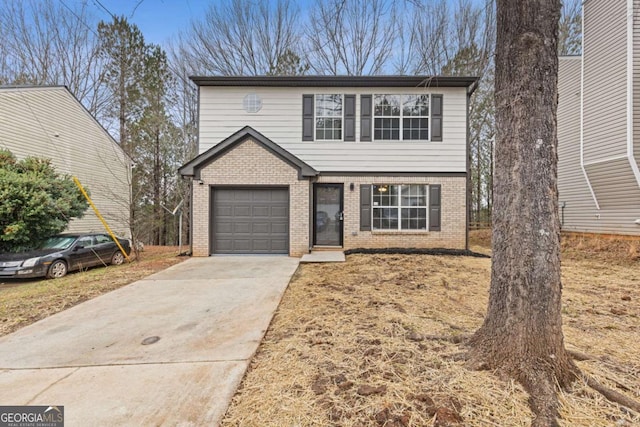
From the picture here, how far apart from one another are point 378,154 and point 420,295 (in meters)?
5.96

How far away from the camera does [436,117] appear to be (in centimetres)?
962

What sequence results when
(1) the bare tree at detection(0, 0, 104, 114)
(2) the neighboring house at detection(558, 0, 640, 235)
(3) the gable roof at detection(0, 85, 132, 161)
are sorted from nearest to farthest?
(2) the neighboring house at detection(558, 0, 640, 235), (3) the gable roof at detection(0, 85, 132, 161), (1) the bare tree at detection(0, 0, 104, 114)

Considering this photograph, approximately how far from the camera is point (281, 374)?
8.13 ft

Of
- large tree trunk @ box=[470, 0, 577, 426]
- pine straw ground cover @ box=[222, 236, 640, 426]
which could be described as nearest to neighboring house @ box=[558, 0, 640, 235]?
pine straw ground cover @ box=[222, 236, 640, 426]

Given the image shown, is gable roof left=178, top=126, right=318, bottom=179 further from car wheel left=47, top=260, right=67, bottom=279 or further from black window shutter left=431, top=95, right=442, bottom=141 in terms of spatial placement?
black window shutter left=431, top=95, right=442, bottom=141

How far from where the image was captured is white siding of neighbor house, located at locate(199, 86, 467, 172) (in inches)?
379

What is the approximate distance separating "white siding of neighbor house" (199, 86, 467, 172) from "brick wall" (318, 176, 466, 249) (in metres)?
0.42

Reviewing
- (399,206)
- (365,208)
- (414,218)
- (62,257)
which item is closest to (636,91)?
(414,218)

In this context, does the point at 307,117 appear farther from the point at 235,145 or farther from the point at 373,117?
the point at 235,145

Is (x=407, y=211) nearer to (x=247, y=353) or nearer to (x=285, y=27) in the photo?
(x=247, y=353)

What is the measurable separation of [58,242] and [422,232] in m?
10.6

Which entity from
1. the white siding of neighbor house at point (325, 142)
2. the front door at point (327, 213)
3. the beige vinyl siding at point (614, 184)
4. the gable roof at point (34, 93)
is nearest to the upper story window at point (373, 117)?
the white siding of neighbor house at point (325, 142)

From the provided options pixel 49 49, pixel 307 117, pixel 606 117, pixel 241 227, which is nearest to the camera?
pixel 606 117

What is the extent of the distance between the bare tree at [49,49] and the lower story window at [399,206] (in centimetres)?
1523
